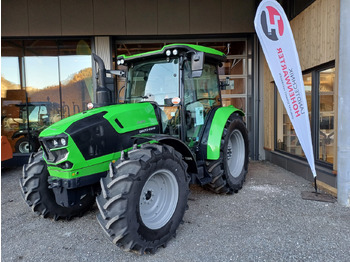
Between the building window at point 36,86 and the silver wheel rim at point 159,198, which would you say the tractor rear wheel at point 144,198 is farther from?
the building window at point 36,86

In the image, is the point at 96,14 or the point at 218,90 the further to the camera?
the point at 96,14

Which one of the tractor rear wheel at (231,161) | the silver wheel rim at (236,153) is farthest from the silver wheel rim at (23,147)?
the silver wheel rim at (236,153)

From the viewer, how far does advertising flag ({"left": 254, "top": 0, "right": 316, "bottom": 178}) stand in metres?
4.00

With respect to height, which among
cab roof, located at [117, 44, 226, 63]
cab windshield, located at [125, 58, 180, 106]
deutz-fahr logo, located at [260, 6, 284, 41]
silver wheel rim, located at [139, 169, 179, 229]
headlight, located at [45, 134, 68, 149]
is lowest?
silver wheel rim, located at [139, 169, 179, 229]

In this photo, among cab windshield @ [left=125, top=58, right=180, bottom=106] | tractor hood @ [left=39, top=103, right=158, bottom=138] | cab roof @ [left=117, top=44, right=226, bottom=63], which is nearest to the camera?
tractor hood @ [left=39, top=103, right=158, bottom=138]

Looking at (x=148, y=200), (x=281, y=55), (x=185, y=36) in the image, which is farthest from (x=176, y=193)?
(x=185, y=36)

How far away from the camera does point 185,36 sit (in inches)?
285

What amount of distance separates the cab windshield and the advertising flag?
1560 mm

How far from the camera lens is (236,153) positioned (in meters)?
4.91

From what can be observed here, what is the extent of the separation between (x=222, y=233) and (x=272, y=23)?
3.26 metres

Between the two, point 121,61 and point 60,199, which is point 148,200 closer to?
point 60,199

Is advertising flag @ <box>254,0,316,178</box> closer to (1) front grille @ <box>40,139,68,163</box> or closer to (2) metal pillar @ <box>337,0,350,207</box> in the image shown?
(2) metal pillar @ <box>337,0,350,207</box>

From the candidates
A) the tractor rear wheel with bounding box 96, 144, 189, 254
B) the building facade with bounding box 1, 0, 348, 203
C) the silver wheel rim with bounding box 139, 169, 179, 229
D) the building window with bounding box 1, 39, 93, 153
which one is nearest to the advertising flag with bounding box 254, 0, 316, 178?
the building facade with bounding box 1, 0, 348, 203

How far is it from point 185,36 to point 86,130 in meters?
5.39
